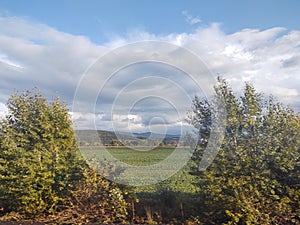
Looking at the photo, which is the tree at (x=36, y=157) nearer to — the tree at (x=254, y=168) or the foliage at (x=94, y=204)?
the foliage at (x=94, y=204)

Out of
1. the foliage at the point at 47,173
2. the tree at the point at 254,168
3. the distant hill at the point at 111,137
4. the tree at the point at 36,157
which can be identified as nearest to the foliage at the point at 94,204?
the foliage at the point at 47,173

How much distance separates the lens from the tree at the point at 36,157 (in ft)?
23.5

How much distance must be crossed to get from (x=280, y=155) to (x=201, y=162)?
1.86 m

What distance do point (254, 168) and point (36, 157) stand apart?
17.5 ft

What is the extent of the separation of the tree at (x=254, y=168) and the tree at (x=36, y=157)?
3.50 metres

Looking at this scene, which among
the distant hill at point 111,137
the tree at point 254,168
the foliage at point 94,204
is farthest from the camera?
the distant hill at point 111,137

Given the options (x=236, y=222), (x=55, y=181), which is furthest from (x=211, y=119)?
(x=55, y=181)

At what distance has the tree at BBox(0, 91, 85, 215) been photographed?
7.17 metres

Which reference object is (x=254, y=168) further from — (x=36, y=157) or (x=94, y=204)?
(x=36, y=157)

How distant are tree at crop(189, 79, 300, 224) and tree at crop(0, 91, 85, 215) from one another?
350cm

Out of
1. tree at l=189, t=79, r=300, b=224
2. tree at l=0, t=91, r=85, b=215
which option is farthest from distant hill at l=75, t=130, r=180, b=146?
tree at l=189, t=79, r=300, b=224

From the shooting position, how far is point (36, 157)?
23.9ft

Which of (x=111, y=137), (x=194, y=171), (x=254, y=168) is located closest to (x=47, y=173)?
(x=111, y=137)

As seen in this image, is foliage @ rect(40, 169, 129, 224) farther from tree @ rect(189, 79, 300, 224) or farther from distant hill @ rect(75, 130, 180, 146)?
tree @ rect(189, 79, 300, 224)
